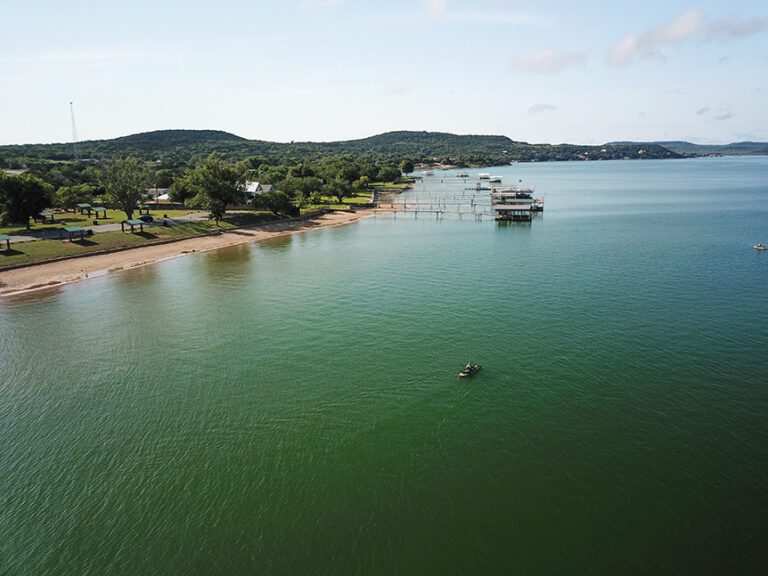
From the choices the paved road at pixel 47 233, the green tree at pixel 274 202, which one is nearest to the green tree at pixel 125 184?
the paved road at pixel 47 233

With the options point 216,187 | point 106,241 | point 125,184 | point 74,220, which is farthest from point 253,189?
point 106,241

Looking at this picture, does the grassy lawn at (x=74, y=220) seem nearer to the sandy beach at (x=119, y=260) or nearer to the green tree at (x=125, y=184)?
the green tree at (x=125, y=184)

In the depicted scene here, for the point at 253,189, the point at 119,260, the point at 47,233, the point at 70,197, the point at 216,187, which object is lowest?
the point at 119,260

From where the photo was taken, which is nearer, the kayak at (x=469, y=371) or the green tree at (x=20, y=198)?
the kayak at (x=469, y=371)

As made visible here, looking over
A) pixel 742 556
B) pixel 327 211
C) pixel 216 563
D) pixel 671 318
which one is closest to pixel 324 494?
pixel 216 563

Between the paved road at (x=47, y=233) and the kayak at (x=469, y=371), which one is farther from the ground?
the paved road at (x=47, y=233)

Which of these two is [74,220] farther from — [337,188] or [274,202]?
[337,188]

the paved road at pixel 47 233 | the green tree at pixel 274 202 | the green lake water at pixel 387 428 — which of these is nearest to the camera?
the green lake water at pixel 387 428
